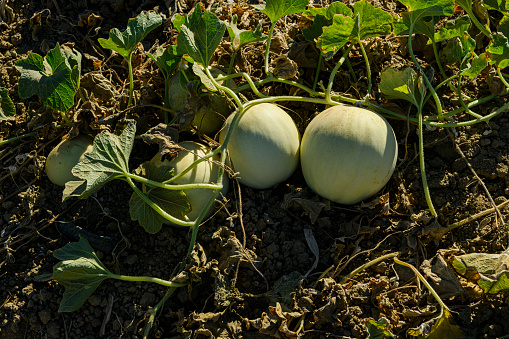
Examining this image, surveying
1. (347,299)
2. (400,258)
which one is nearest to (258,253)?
(347,299)

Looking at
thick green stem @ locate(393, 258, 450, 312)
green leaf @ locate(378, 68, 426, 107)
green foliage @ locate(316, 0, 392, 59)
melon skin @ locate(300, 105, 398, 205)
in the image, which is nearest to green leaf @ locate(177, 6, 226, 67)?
green foliage @ locate(316, 0, 392, 59)

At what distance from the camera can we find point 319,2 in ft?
8.34

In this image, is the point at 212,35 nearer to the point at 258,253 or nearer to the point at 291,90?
the point at 291,90

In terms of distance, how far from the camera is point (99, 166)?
1.75m

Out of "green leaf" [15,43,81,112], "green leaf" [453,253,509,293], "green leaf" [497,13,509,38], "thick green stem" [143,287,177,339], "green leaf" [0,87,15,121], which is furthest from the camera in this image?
"green leaf" [0,87,15,121]

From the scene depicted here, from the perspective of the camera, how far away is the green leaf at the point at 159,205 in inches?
73.5

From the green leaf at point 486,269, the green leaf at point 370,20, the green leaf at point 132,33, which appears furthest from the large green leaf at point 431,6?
the green leaf at point 132,33

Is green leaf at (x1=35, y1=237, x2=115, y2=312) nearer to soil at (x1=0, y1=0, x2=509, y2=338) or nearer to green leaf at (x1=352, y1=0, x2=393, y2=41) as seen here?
soil at (x1=0, y1=0, x2=509, y2=338)

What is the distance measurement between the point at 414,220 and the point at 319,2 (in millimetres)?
1326

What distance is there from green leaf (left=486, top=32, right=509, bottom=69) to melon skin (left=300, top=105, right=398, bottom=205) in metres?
0.53

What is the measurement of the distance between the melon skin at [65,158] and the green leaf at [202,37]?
628mm

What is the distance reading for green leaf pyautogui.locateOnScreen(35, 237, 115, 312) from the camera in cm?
176

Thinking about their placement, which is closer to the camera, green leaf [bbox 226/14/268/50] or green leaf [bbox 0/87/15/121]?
green leaf [bbox 226/14/268/50]

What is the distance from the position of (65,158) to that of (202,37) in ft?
2.67
